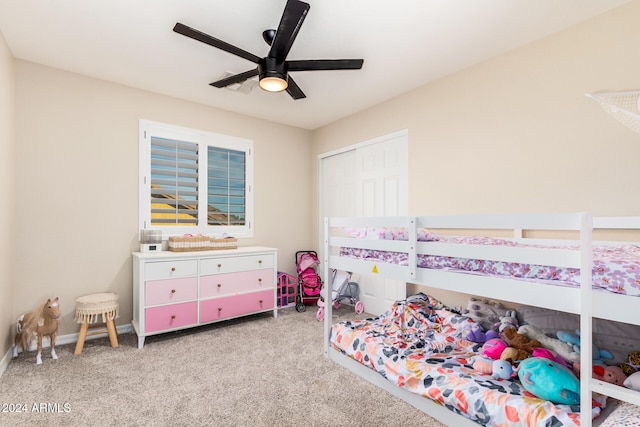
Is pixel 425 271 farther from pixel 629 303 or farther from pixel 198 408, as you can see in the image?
pixel 198 408

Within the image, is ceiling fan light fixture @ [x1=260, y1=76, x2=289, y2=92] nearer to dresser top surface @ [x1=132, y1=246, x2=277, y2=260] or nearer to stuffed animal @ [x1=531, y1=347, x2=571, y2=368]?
dresser top surface @ [x1=132, y1=246, x2=277, y2=260]

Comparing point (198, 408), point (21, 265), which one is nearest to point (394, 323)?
point (198, 408)

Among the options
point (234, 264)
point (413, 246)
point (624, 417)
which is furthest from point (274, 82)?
point (624, 417)

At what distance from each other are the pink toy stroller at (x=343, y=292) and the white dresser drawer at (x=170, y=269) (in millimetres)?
1477

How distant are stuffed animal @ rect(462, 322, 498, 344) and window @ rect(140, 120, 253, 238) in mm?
2794

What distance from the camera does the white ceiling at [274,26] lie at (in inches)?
80.9

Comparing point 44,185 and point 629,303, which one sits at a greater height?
point 44,185

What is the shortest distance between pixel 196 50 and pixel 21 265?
2.42 m

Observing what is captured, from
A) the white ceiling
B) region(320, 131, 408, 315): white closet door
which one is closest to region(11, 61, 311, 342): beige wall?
the white ceiling

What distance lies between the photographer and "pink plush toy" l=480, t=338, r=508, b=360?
1885 millimetres

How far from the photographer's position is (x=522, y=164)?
8.22ft

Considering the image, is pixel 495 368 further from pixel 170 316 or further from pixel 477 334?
pixel 170 316

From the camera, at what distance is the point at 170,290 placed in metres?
2.96

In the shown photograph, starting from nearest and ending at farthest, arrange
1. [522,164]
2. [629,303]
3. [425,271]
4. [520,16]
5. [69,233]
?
[629,303] < [425,271] < [520,16] < [522,164] < [69,233]
